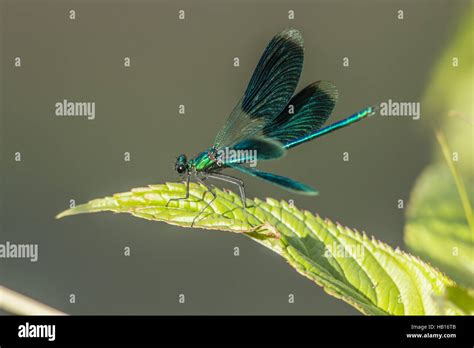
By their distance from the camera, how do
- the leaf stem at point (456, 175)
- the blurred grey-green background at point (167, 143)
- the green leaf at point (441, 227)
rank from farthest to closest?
the blurred grey-green background at point (167, 143) < the green leaf at point (441, 227) < the leaf stem at point (456, 175)

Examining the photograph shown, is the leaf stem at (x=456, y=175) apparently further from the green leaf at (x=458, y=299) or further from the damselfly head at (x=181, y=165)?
the damselfly head at (x=181, y=165)

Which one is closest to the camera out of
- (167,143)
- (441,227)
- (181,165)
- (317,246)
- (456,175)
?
(456,175)

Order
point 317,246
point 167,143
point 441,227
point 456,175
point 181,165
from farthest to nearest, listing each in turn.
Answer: point 167,143 < point 181,165 < point 317,246 < point 441,227 < point 456,175

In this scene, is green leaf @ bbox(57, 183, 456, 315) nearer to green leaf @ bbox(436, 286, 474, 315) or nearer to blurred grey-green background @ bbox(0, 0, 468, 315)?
green leaf @ bbox(436, 286, 474, 315)

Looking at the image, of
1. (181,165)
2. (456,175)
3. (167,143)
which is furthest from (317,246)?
(167,143)

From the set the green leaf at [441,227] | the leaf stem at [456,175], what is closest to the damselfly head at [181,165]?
the green leaf at [441,227]

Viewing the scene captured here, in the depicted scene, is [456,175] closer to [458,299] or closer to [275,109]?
[458,299]
